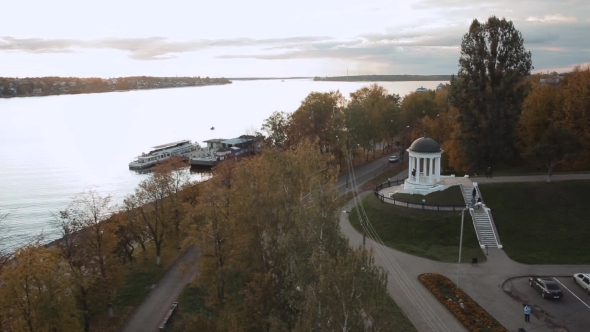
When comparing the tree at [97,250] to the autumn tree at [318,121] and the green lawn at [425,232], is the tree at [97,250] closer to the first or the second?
the green lawn at [425,232]

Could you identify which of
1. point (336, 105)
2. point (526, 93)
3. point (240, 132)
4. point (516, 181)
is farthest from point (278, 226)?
point (240, 132)

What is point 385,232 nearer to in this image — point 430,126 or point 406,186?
point 406,186

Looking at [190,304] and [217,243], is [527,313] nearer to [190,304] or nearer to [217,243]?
[217,243]

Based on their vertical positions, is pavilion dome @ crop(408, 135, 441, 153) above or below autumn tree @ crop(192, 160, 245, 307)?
above

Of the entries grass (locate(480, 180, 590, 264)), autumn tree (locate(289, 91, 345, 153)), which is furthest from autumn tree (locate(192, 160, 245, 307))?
autumn tree (locate(289, 91, 345, 153))

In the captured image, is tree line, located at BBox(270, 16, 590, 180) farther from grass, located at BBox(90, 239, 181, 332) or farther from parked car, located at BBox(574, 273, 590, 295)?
grass, located at BBox(90, 239, 181, 332)

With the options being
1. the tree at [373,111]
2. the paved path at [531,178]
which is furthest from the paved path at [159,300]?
the tree at [373,111]
